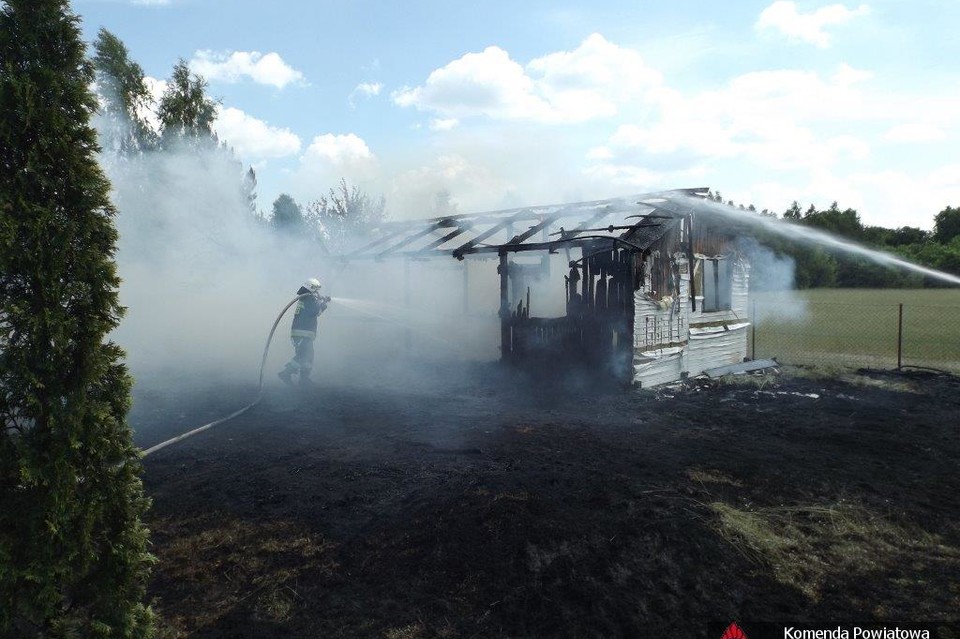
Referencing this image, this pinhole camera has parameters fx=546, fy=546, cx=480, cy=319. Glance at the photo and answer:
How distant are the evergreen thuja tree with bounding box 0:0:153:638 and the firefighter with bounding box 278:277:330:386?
8.32 metres

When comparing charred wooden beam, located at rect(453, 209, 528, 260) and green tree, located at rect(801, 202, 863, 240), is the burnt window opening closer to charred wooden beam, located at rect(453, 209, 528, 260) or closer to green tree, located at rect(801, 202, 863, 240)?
charred wooden beam, located at rect(453, 209, 528, 260)

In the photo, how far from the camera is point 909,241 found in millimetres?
44125

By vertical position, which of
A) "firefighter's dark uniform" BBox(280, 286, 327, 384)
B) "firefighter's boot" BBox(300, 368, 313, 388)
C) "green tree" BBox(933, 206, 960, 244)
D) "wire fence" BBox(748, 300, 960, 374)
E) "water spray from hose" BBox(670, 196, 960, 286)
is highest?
"green tree" BBox(933, 206, 960, 244)

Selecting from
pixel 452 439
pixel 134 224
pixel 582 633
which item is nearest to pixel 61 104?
pixel 582 633

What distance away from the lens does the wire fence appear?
15805 millimetres

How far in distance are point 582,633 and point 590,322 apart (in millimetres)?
8226

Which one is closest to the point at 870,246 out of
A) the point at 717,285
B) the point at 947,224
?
the point at 717,285

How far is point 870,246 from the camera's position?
76.5 feet

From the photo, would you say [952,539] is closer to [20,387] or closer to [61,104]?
[20,387]

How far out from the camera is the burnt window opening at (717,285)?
13.6m

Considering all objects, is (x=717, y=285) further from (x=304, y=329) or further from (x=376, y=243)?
(x=304, y=329)

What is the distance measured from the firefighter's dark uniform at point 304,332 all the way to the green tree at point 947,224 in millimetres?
53417

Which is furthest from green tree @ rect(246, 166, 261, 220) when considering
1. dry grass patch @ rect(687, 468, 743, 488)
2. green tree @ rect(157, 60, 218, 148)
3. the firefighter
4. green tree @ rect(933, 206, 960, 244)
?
green tree @ rect(933, 206, 960, 244)

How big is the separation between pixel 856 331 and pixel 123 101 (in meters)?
28.9
